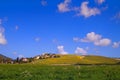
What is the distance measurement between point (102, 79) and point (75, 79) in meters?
2.29

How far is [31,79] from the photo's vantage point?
74.6 ft

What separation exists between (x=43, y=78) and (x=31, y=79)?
3.77 feet

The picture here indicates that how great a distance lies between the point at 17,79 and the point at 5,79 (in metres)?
1.04

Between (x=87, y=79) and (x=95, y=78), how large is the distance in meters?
1.11

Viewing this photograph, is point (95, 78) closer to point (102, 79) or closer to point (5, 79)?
point (102, 79)

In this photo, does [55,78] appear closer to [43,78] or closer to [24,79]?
[43,78]

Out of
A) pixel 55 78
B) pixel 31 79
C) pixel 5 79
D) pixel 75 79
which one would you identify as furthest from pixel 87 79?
pixel 5 79

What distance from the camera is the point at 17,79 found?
23.1 metres

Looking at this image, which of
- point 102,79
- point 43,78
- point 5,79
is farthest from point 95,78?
point 5,79

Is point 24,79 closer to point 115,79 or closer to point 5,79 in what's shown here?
point 5,79

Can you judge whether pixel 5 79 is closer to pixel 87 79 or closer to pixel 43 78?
pixel 43 78

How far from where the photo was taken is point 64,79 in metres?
22.9

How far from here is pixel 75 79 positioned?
22.8 metres

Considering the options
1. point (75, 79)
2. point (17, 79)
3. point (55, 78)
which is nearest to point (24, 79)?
point (17, 79)
